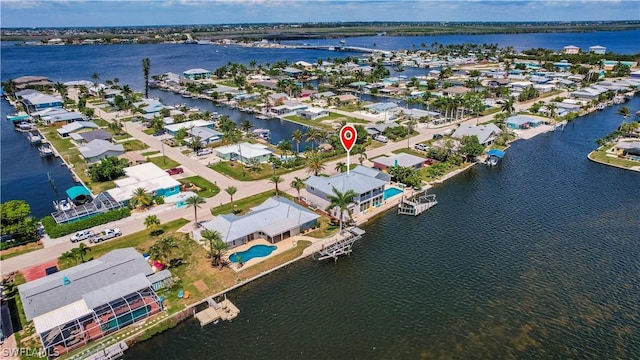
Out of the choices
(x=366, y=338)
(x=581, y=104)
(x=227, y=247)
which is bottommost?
(x=366, y=338)

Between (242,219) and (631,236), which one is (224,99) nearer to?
(242,219)

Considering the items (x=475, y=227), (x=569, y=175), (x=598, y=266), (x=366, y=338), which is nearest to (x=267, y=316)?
(x=366, y=338)

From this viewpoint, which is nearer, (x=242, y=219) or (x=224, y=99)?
(x=242, y=219)

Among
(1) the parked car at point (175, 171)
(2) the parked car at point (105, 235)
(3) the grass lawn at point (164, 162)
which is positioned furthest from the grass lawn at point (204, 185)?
(2) the parked car at point (105, 235)

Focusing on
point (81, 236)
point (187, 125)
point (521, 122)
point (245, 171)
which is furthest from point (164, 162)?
point (521, 122)

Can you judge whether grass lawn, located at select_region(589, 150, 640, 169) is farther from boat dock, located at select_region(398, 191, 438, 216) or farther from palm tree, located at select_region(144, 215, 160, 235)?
palm tree, located at select_region(144, 215, 160, 235)

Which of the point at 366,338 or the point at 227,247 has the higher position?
the point at 227,247
